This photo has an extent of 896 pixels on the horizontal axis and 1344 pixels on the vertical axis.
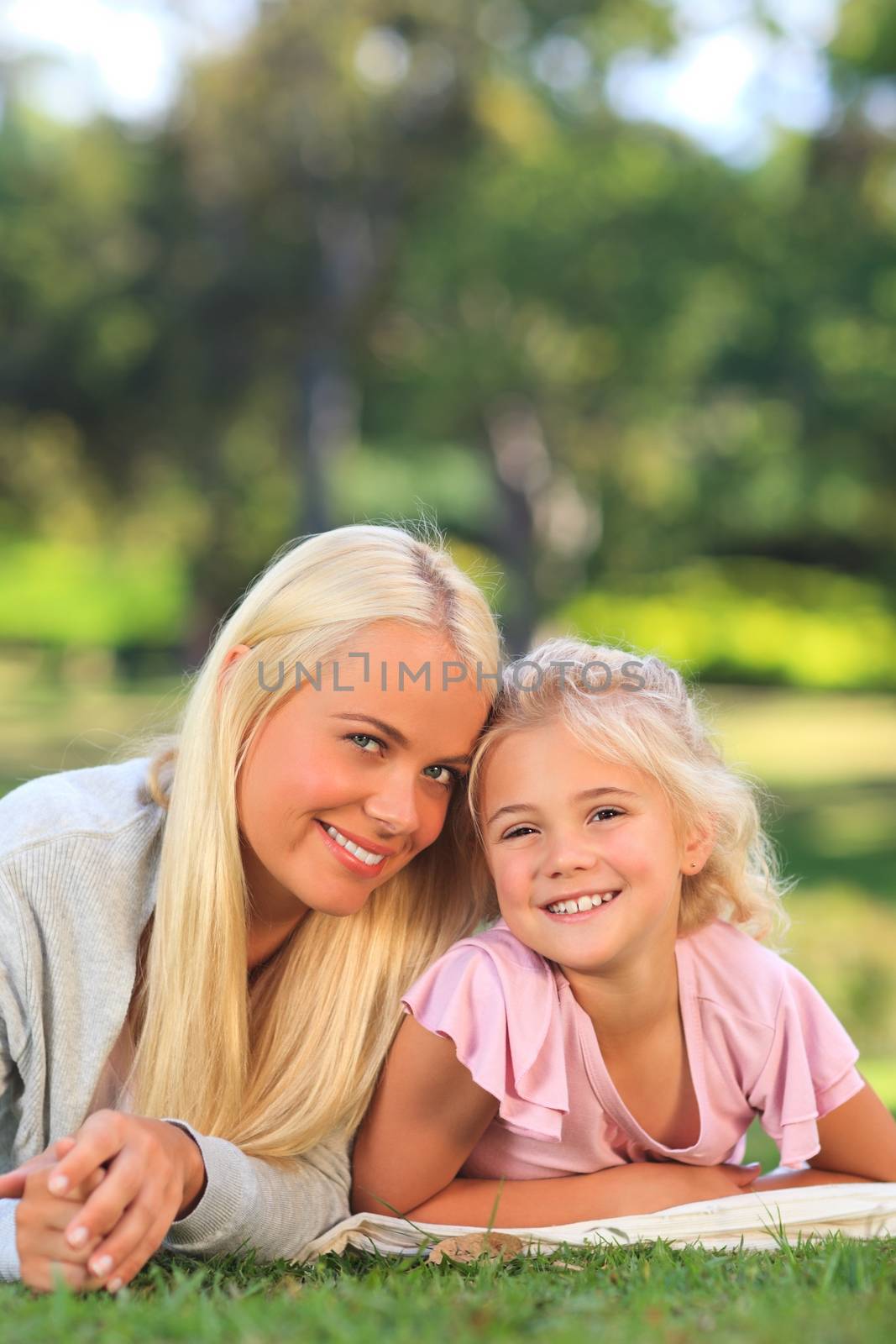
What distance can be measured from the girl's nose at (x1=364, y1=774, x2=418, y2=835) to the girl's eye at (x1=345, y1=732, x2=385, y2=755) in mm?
75

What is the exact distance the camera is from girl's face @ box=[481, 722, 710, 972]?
3.07 meters

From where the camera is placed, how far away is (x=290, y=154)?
19516 millimetres

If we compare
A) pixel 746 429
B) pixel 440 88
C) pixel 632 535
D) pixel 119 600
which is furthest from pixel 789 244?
pixel 119 600

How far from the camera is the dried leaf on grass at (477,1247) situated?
9.32 feet

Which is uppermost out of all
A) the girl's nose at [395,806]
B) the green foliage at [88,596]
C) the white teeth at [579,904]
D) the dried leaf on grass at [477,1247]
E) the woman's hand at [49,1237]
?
the green foliage at [88,596]

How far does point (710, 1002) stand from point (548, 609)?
1797 centimetres

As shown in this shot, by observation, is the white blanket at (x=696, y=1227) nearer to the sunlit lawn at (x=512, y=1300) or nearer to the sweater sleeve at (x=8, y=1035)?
the sunlit lawn at (x=512, y=1300)

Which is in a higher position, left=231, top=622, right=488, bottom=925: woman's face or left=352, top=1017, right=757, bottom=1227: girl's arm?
left=231, top=622, right=488, bottom=925: woman's face

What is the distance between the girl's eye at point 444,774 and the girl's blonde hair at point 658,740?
51mm

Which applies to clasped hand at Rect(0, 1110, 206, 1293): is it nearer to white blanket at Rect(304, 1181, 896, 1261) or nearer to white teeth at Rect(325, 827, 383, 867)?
white blanket at Rect(304, 1181, 896, 1261)

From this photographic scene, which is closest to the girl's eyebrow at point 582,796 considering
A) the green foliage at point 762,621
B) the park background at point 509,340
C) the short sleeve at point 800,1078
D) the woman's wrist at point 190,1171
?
the short sleeve at point 800,1078

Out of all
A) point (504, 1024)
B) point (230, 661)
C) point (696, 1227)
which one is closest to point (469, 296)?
point (230, 661)

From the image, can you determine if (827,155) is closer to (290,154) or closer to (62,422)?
(290,154)

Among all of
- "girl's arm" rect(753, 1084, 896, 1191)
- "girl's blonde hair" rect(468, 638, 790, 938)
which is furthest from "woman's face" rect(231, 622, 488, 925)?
"girl's arm" rect(753, 1084, 896, 1191)
